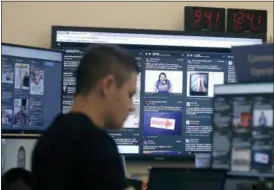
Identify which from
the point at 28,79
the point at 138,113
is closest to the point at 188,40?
the point at 138,113

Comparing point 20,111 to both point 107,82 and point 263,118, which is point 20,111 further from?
point 263,118

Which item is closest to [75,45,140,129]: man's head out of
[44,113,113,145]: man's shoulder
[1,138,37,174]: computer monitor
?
[44,113,113,145]: man's shoulder

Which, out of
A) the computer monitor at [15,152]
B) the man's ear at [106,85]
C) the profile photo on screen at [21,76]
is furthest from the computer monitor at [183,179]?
the profile photo on screen at [21,76]

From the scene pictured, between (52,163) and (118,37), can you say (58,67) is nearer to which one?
(118,37)

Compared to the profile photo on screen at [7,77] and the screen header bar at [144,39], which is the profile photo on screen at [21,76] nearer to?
the profile photo on screen at [7,77]

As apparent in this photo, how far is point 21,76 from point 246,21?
5.51ft

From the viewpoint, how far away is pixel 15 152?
113 inches

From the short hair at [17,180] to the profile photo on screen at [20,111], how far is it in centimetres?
97

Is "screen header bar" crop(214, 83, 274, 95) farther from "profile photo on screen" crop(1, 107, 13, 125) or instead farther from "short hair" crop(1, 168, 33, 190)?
"profile photo on screen" crop(1, 107, 13, 125)

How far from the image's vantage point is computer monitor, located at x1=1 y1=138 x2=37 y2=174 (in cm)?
283

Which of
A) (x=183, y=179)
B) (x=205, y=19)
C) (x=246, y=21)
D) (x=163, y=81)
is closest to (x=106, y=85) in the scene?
(x=183, y=179)

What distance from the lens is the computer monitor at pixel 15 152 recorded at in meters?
2.83

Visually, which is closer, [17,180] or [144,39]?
[17,180]

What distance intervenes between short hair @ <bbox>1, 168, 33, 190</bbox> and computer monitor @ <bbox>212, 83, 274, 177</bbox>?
652 millimetres
